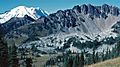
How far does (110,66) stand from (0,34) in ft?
63.6

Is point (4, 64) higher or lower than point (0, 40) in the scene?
lower

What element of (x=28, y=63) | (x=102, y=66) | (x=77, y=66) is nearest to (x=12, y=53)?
(x=28, y=63)

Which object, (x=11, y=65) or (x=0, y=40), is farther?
(x=11, y=65)

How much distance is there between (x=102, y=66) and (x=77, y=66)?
122705 mm

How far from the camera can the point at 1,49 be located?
178ft

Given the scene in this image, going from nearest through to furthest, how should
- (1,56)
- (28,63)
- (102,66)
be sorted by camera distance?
(102,66), (1,56), (28,63)

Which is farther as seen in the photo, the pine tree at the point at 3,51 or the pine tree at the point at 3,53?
the pine tree at the point at 3,53

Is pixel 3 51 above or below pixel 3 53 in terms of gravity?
above

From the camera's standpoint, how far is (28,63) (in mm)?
74000

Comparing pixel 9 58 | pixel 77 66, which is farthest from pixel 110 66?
pixel 77 66

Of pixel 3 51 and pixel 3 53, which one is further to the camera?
pixel 3 53

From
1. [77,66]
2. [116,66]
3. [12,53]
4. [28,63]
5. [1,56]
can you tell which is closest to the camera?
[116,66]

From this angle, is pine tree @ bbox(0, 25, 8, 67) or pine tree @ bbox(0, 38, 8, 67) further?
pine tree @ bbox(0, 38, 8, 67)

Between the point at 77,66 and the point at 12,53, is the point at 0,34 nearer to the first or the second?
the point at 12,53
